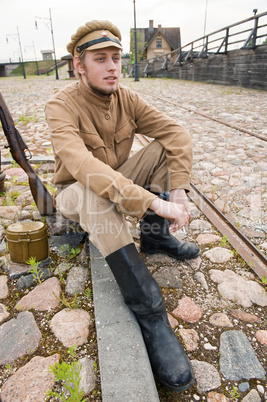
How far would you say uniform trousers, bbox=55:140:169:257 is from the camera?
1.92 metres

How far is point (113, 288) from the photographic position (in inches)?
84.9

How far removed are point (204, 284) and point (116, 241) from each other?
0.92 m

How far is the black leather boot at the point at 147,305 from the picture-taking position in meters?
1.74

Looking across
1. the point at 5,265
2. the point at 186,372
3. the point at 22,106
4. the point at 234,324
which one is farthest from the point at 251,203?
the point at 22,106

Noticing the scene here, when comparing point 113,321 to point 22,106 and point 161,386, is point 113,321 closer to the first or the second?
point 161,386

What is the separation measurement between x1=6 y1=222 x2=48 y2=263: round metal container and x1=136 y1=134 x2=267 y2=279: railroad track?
5.75 ft

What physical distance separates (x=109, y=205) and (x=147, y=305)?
0.69 metres

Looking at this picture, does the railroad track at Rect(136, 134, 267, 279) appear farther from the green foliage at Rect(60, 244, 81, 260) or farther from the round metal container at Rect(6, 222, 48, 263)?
the round metal container at Rect(6, 222, 48, 263)

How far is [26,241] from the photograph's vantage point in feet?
7.86

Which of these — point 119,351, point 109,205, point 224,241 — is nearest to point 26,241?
point 109,205

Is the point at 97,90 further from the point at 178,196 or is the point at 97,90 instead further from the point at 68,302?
the point at 68,302

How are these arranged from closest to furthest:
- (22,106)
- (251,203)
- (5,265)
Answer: (5,265) < (251,203) < (22,106)

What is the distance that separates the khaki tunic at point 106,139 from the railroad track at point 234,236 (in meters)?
0.86

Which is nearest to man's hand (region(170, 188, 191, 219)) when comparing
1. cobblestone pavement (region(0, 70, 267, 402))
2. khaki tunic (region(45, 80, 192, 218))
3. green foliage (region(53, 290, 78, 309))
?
khaki tunic (region(45, 80, 192, 218))
